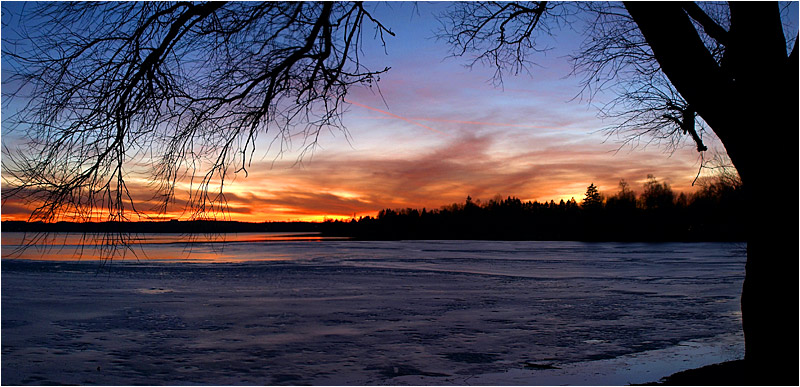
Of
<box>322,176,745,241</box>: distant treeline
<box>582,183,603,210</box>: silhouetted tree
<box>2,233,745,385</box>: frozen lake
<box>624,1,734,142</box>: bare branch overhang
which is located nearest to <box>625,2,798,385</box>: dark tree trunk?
<box>624,1,734,142</box>: bare branch overhang

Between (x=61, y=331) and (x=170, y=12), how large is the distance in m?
7.60

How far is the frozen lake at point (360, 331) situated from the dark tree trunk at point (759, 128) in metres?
2.87

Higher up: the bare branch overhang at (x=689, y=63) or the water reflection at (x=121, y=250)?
the bare branch overhang at (x=689, y=63)

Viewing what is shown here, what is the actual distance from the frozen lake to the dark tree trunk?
9.43ft

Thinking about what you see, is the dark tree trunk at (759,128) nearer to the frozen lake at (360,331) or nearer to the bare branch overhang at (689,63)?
the bare branch overhang at (689,63)

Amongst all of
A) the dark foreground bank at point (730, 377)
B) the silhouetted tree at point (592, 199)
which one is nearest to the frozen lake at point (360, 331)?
the dark foreground bank at point (730, 377)

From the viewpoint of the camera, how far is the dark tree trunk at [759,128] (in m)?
4.37

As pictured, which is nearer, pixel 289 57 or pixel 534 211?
pixel 289 57

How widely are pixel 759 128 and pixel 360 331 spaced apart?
7428 mm

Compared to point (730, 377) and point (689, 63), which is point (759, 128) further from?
point (730, 377)

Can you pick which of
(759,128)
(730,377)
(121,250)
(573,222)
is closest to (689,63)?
(759,128)

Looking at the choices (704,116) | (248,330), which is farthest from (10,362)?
(704,116)

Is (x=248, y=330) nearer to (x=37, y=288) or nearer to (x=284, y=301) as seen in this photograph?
(x=284, y=301)

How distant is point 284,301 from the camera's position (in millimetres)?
14133
